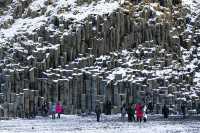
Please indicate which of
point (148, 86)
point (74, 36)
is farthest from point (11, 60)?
point (148, 86)

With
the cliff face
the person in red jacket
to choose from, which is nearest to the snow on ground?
the person in red jacket

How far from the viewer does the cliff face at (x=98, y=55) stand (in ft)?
238

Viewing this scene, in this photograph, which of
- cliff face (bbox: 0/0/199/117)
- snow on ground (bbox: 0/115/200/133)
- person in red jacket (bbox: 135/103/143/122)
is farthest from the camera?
cliff face (bbox: 0/0/199/117)

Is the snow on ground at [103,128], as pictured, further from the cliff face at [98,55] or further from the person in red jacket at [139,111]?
the cliff face at [98,55]

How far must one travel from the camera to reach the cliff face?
238 feet

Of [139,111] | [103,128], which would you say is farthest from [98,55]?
[103,128]

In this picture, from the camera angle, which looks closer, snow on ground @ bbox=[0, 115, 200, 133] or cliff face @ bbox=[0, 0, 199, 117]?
snow on ground @ bbox=[0, 115, 200, 133]

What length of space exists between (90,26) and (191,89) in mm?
16933

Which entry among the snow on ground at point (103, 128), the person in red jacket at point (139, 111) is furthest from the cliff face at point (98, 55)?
the snow on ground at point (103, 128)

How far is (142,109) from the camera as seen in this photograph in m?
54.8

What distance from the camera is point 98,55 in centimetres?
7719

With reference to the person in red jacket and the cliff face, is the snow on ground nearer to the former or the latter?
the person in red jacket

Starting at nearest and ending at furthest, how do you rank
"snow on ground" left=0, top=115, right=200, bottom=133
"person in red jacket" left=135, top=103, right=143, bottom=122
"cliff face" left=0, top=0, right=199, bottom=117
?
1. "snow on ground" left=0, top=115, right=200, bottom=133
2. "person in red jacket" left=135, top=103, right=143, bottom=122
3. "cliff face" left=0, top=0, right=199, bottom=117

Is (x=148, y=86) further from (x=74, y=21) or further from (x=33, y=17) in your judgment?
(x=33, y=17)
